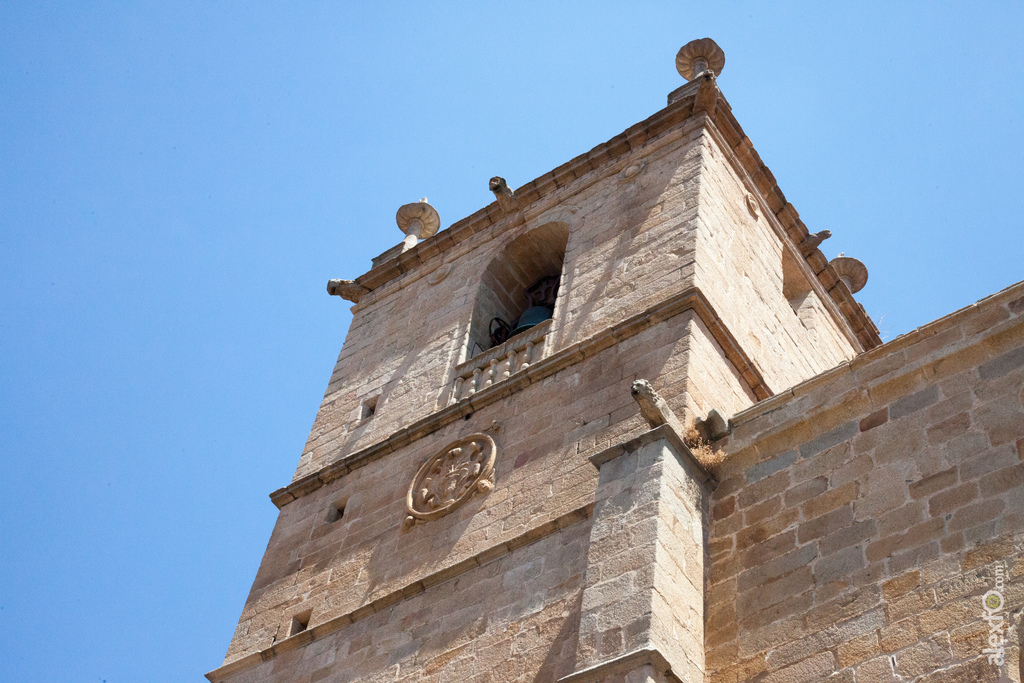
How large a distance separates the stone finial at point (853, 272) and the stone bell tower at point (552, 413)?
1.54 meters

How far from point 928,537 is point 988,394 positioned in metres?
1.07

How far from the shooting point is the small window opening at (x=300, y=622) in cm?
1080

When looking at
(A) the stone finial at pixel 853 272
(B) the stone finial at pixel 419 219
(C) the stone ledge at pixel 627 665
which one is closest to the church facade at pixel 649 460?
(C) the stone ledge at pixel 627 665

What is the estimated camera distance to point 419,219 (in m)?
16.6

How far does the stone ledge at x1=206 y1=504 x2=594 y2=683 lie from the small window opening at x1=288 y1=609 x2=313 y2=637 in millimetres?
263

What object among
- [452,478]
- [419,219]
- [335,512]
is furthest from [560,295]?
[419,219]

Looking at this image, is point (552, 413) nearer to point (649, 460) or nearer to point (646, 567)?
point (649, 460)

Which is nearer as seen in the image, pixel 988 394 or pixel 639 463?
pixel 988 394

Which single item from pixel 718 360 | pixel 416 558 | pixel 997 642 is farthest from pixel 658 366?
pixel 997 642

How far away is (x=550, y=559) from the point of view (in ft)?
30.2

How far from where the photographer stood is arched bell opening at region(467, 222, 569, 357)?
45.3ft

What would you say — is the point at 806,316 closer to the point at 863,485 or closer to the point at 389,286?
the point at 389,286

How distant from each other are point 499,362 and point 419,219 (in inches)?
183

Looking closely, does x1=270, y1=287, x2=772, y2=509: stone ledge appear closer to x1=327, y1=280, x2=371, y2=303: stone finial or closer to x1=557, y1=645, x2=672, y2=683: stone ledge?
x1=327, y1=280, x2=371, y2=303: stone finial
